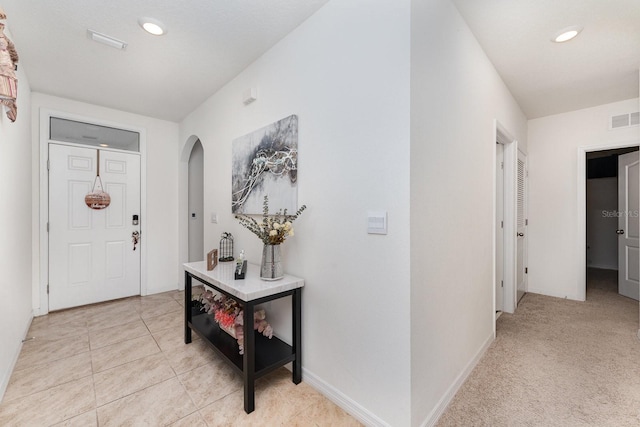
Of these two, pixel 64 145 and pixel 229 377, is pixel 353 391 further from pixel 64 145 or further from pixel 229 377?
pixel 64 145

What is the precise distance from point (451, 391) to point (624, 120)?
13.1 ft

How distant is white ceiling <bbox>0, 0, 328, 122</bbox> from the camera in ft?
6.30

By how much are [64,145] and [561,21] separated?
5.03 m

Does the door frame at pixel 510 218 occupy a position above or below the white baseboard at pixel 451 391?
above

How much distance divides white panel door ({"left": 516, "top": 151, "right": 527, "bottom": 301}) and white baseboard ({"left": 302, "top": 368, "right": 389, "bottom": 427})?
299cm

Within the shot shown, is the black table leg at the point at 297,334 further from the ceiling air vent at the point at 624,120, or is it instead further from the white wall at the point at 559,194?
the ceiling air vent at the point at 624,120

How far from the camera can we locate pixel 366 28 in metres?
1.63

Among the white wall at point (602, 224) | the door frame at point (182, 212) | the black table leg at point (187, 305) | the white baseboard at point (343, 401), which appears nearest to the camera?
the white baseboard at point (343, 401)

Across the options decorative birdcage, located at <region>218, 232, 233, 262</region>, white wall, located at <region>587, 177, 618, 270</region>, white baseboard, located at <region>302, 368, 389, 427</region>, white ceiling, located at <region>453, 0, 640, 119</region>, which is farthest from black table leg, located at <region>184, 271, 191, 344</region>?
white wall, located at <region>587, 177, 618, 270</region>

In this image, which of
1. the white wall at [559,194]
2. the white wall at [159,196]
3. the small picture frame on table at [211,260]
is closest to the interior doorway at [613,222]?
the white wall at [559,194]

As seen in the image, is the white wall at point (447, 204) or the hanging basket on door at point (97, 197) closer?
the white wall at point (447, 204)

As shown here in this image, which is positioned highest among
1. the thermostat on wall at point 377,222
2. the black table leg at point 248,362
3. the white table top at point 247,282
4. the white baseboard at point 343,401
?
the thermostat on wall at point 377,222

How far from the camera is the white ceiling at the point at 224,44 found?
192cm

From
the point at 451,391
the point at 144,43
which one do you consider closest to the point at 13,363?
the point at 144,43
